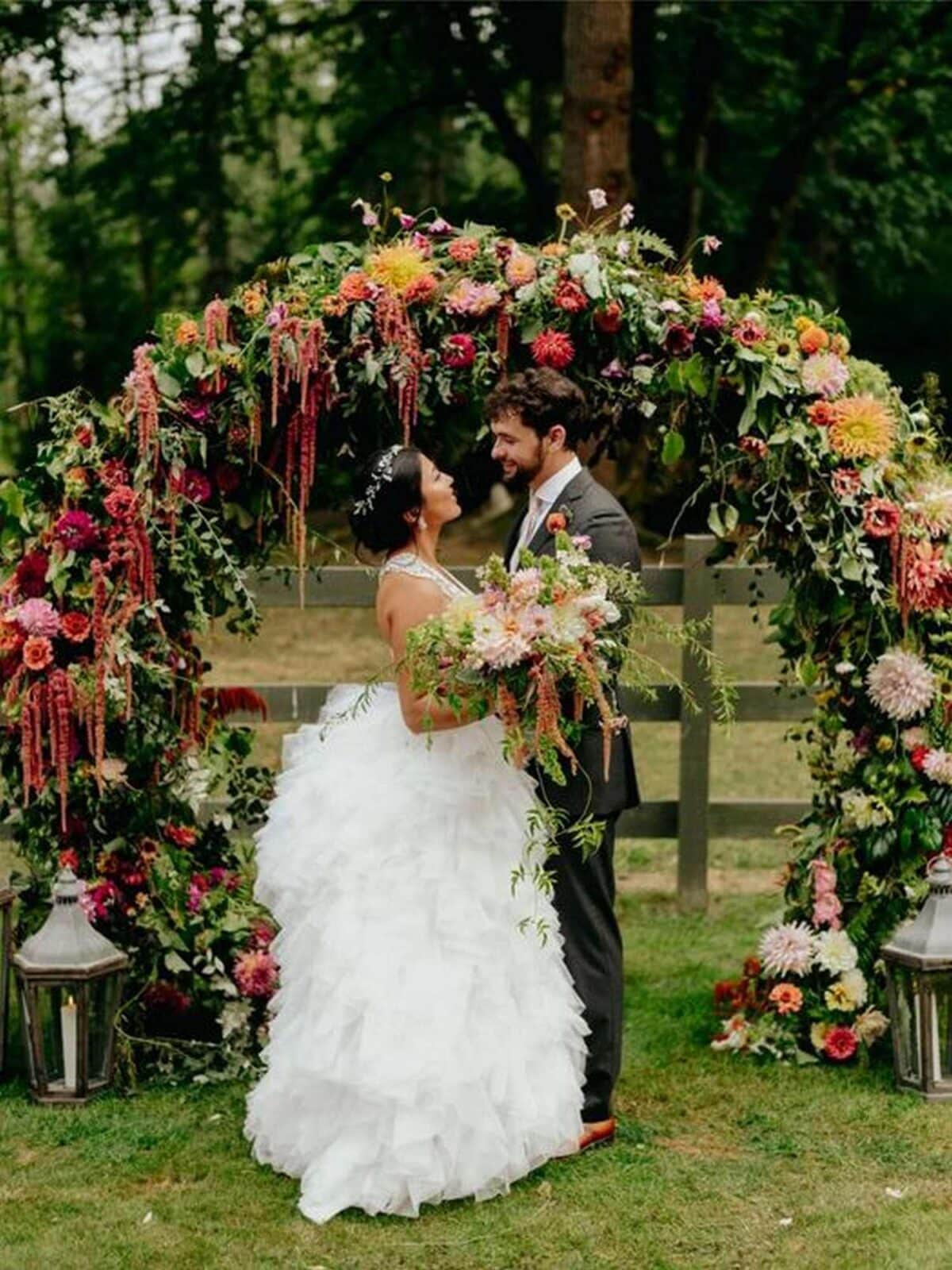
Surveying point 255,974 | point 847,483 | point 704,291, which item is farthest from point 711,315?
point 255,974

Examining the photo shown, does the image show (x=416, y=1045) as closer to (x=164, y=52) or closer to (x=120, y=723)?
(x=120, y=723)

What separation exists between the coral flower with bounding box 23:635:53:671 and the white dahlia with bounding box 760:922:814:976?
247 cm

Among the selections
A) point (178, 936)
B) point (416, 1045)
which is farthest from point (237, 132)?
point (416, 1045)

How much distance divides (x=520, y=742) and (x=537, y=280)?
1.59 m

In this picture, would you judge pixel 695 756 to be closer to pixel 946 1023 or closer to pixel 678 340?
pixel 946 1023

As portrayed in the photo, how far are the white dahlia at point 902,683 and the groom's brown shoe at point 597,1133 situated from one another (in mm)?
1544

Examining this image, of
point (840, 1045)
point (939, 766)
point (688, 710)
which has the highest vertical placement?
point (939, 766)

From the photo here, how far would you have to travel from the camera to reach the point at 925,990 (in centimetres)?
501

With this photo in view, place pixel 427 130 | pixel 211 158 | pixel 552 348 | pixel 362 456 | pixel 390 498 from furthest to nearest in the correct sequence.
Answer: pixel 427 130 → pixel 211 158 → pixel 362 456 → pixel 552 348 → pixel 390 498

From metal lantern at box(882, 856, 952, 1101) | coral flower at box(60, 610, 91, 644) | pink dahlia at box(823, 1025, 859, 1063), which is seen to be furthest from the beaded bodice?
pink dahlia at box(823, 1025, 859, 1063)

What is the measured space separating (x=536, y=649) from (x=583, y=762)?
646mm

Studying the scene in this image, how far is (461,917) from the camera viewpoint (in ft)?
14.5

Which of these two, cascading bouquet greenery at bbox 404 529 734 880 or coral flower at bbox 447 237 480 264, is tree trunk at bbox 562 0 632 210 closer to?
coral flower at bbox 447 237 480 264

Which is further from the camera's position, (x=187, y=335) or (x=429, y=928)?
(x=187, y=335)
